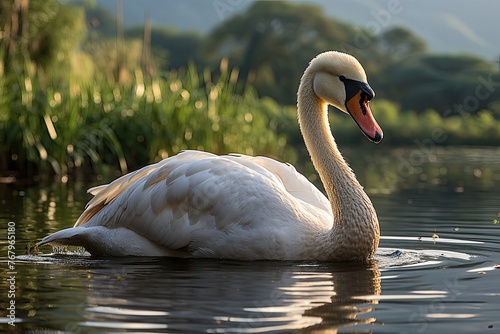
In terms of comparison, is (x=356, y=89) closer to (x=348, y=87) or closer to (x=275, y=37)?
(x=348, y=87)

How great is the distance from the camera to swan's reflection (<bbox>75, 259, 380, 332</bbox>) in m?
5.03

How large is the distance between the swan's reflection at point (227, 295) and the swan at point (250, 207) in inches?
5.8

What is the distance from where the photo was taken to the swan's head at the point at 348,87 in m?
7.43

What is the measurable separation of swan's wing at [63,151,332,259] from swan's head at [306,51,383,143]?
2.33ft

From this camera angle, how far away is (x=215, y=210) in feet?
23.8

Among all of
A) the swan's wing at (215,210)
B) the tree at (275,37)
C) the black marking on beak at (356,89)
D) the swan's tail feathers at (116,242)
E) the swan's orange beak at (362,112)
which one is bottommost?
the swan's tail feathers at (116,242)

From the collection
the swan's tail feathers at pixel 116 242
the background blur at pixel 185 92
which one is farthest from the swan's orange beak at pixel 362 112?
the background blur at pixel 185 92

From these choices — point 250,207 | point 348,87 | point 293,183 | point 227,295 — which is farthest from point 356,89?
point 227,295

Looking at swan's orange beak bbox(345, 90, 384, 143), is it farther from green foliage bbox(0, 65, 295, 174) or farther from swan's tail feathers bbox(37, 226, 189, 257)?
green foliage bbox(0, 65, 295, 174)

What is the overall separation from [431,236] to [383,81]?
192ft

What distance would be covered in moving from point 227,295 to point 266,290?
287 mm

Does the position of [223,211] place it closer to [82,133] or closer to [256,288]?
[256,288]

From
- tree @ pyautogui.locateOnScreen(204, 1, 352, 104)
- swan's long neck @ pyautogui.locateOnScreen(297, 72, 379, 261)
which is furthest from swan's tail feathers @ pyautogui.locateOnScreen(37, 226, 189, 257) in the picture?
tree @ pyautogui.locateOnScreen(204, 1, 352, 104)

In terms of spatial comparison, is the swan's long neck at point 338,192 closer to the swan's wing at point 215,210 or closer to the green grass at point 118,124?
the swan's wing at point 215,210
